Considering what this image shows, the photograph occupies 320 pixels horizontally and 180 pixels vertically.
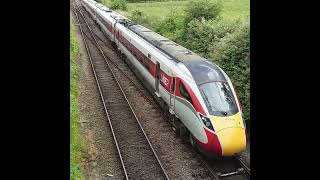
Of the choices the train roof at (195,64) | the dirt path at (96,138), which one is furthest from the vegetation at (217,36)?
the dirt path at (96,138)

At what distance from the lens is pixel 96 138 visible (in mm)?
15672

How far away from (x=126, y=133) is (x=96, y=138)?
3.87 ft

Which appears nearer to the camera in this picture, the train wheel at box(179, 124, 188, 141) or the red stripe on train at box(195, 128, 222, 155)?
the red stripe on train at box(195, 128, 222, 155)

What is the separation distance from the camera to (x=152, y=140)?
15.4 m

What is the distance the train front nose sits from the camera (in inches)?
471

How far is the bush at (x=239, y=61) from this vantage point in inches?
624

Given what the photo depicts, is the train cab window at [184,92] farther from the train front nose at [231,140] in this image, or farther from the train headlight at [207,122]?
the train front nose at [231,140]

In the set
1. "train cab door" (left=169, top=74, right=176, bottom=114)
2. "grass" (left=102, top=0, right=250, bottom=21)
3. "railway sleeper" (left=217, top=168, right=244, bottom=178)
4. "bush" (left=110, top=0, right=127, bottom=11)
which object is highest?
"bush" (left=110, top=0, right=127, bottom=11)

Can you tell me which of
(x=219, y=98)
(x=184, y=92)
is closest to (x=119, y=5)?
(x=184, y=92)

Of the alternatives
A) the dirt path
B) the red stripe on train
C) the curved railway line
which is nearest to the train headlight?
the red stripe on train

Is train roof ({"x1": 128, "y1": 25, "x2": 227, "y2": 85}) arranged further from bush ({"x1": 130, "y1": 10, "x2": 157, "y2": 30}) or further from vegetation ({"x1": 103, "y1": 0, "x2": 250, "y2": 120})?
bush ({"x1": 130, "y1": 10, "x2": 157, "y2": 30})

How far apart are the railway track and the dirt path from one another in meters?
0.26
